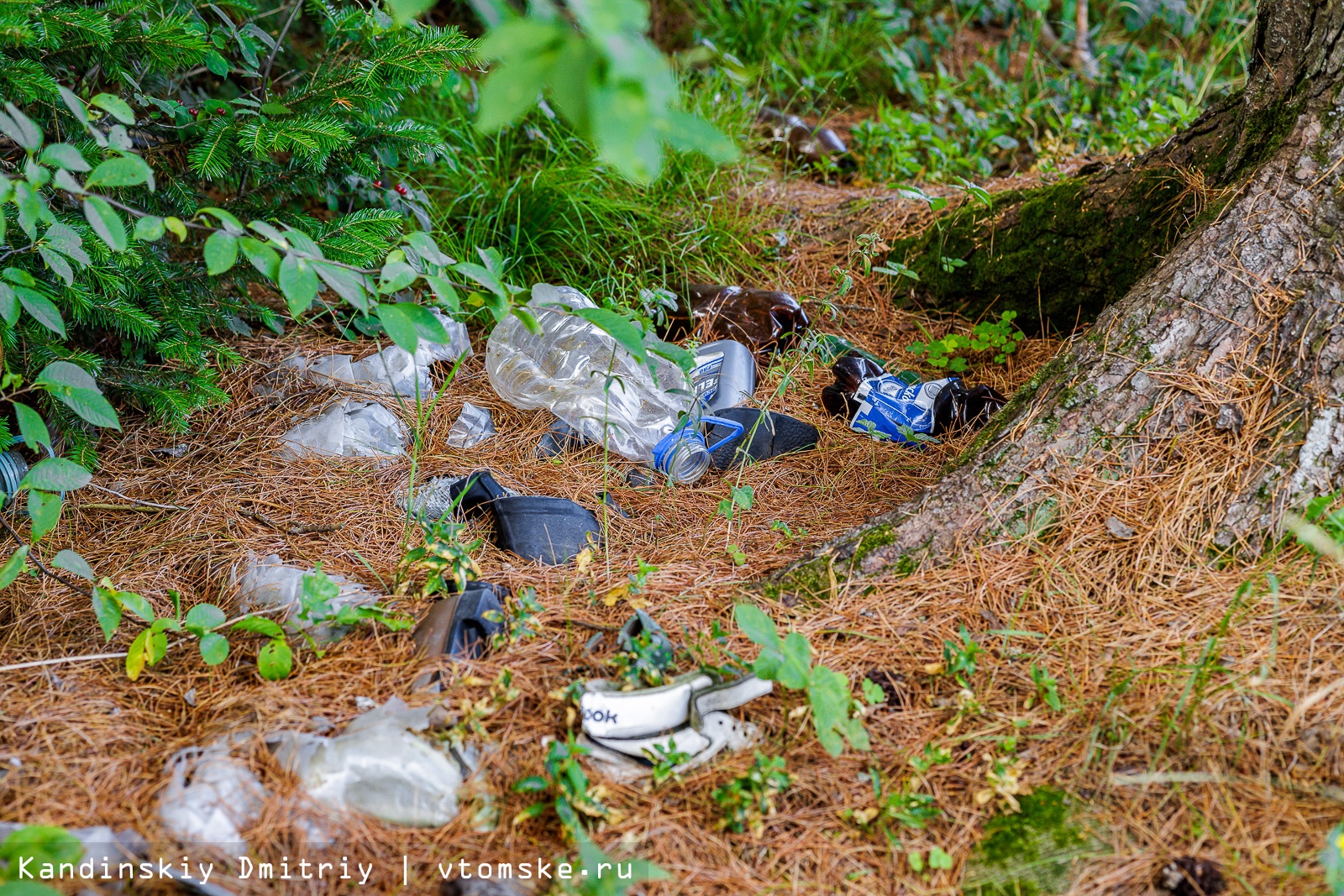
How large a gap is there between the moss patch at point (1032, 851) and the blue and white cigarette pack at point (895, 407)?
3.96 ft

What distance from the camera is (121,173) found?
1414 millimetres

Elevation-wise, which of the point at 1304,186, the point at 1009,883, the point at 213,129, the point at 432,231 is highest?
the point at 1304,186

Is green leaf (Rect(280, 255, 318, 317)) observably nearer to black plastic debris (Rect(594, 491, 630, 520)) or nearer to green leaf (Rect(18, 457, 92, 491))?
green leaf (Rect(18, 457, 92, 491))

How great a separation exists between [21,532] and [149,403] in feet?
1.69

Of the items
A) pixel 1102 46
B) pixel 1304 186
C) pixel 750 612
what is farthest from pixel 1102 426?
pixel 1102 46

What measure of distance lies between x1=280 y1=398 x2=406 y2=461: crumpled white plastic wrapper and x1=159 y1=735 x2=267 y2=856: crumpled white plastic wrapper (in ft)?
3.53

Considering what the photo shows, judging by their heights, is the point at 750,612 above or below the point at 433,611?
above

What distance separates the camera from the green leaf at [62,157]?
1.38m

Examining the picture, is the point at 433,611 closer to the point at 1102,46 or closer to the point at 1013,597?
the point at 1013,597

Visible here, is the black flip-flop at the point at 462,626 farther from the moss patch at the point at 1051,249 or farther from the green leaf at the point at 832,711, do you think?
the moss patch at the point at 1051,249

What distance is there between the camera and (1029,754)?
1.41 metres

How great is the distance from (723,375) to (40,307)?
66.5 inches

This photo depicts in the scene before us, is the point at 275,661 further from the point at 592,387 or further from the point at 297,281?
the point at 592,387

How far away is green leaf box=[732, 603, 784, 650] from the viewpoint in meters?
1.41
